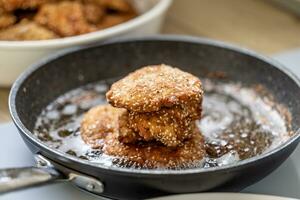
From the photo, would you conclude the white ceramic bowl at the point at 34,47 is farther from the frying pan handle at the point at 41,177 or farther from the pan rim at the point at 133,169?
the frying pan handle at the point at 41,177

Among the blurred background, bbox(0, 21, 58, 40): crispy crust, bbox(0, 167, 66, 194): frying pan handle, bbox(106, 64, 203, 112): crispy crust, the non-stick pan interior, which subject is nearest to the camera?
bbox(0, 167, 66, 194): frying pan handle

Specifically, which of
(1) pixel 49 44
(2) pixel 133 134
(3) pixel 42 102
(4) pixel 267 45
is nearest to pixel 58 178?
(2) pixel 133 134

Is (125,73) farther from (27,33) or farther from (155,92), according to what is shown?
(155,92)

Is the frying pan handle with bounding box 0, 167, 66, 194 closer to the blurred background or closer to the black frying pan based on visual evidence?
the black frying pan

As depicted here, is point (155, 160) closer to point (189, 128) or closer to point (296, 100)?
point (189, 128)

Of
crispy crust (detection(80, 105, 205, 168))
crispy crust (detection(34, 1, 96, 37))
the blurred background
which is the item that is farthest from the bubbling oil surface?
the blurred background

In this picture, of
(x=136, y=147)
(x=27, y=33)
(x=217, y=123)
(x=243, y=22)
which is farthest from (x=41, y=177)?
(x=243, y=22)
